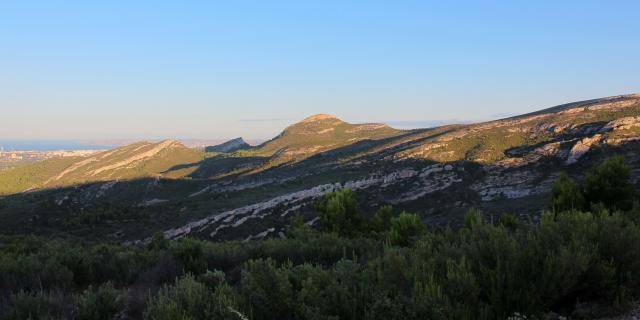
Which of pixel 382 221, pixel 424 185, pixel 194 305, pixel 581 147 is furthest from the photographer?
pixel 424 185

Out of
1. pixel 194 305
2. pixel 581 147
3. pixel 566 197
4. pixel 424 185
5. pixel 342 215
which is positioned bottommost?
pixel 424 185

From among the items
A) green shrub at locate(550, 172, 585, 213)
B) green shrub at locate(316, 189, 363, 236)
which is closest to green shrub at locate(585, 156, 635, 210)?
green shrub at locate(550, 172, 585, 213)

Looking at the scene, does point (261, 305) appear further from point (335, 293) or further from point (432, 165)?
point (432, 165)

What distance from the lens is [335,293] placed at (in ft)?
18.0

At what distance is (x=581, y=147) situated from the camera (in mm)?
49875

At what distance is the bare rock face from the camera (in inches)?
1909

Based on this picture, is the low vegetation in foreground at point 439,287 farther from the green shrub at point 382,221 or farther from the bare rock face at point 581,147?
the bare rock face at point 581,147

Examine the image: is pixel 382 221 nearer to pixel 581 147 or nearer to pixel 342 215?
pixel 342 215

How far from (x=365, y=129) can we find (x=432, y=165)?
128808 mm

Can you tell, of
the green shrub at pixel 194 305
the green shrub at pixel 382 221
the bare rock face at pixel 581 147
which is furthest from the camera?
the bare rock face at pixel 581 147

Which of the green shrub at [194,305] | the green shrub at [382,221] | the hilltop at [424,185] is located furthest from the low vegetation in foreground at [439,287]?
the hilltop at [424,185]

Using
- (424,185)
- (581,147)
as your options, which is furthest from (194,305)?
(581,147)

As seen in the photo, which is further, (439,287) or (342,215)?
(342,215)

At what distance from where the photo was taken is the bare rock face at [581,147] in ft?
159
